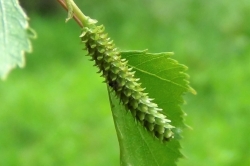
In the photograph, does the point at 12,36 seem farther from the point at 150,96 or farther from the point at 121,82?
the point at 150,96

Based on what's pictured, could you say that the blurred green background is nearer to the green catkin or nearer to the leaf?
the green catkin

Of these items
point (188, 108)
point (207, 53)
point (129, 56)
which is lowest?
point (129, 56)

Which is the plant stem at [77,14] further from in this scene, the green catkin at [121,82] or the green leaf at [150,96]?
the green leaf at [150,96]

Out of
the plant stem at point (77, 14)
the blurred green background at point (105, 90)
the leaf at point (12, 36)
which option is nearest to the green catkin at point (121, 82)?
the plant stem at point (77, 14)

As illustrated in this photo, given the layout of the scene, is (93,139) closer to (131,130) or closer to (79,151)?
(79,151)

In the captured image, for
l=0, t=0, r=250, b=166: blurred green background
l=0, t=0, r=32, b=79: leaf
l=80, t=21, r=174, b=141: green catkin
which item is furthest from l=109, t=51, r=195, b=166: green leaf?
l=0, t=0, r=250, b=166: blurred green background

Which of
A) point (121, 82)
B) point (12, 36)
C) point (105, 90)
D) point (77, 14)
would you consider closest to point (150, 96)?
point (121, 82)

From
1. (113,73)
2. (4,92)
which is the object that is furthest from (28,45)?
(4,92)
